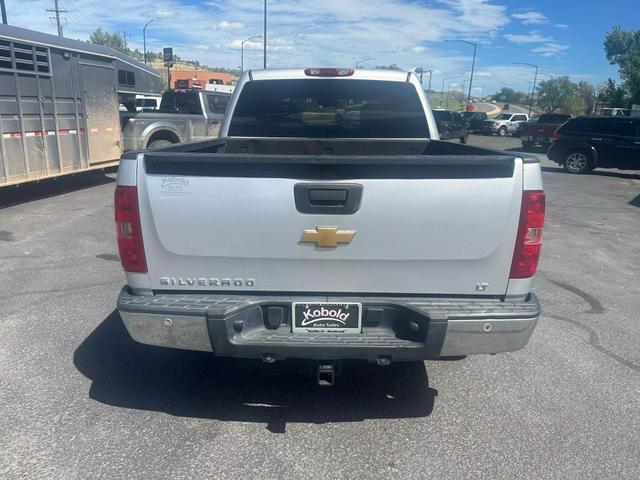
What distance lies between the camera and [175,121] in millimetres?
12820

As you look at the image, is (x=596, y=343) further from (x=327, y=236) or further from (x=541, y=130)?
(x=541, y=130)

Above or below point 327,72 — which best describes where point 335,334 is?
below

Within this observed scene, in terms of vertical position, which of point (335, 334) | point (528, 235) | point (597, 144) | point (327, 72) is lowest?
point (335, 334)

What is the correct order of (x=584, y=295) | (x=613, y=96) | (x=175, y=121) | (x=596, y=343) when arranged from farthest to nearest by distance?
(x=613, y=96), (x=175, y=121), (x=584, y=295), (x=596, y=343)

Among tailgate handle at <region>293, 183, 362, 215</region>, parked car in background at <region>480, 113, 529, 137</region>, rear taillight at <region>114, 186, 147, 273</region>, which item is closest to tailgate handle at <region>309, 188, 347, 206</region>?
tailgate handle at <region>293, 183, 362, 215</region>

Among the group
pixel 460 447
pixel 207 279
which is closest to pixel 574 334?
pixel 460 447

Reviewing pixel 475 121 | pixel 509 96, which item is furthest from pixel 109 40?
pixel 509 96

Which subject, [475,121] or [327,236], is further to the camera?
[475,121]

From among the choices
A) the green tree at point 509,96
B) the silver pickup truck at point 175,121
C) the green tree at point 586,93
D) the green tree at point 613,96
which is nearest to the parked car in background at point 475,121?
the green tree at point 613,96

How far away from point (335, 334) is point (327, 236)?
0.54m

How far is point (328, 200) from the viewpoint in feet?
9.00

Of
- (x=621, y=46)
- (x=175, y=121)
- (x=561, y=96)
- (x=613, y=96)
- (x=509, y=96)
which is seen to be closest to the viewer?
(x=175, y=121)

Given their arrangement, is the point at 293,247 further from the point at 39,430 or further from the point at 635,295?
the point at 635,295

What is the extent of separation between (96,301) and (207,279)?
2.80 m
